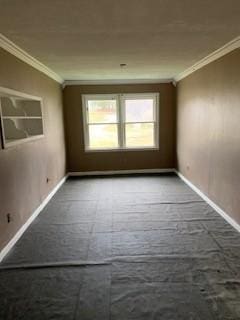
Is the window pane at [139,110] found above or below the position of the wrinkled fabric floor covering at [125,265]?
above

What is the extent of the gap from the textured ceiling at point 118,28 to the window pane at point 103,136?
8.11 ft

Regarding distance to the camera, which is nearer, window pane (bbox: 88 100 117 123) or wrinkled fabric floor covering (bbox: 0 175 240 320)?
wrinkled fabric floor covering (bbox: 0 175 240 320)

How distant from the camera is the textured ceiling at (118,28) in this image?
1.99 m

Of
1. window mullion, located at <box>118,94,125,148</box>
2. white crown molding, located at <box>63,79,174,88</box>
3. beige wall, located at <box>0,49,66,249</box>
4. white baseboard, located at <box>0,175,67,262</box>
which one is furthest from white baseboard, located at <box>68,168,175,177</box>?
white crown molding, located at <box>63,79,174,88</box>

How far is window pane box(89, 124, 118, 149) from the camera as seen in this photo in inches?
253

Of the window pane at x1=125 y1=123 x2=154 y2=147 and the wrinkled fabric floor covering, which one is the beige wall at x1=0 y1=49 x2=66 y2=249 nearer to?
the wrinkled fabric floor covering

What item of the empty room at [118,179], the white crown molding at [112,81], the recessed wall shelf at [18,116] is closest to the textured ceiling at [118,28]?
the empty room at [118,179]

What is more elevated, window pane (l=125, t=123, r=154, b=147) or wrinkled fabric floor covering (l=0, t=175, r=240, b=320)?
window pane (l=125, t=123, r=154, b=147)

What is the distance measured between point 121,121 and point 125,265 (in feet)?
14.3

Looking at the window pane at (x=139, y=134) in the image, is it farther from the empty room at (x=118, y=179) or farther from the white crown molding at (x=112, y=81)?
the white crown molding at (x=112, y=81)

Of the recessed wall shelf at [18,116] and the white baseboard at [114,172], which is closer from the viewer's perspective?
the recessed wall shelf at [18,116]

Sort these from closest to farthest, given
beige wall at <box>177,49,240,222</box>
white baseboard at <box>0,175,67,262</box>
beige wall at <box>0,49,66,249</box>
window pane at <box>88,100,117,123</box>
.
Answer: white baseboard at <box>0,175,67,262</box> < beige wall at <box>0,49,66,249</box> < beige wall at <box>177,49,240,222</box> < window pane at <box>88,100,117,123</box>

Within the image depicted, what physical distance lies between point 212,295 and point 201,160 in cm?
278

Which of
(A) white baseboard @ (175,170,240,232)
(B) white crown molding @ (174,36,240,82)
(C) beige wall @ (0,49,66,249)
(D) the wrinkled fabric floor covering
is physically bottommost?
(D) the wrinkled fabric floor covering
